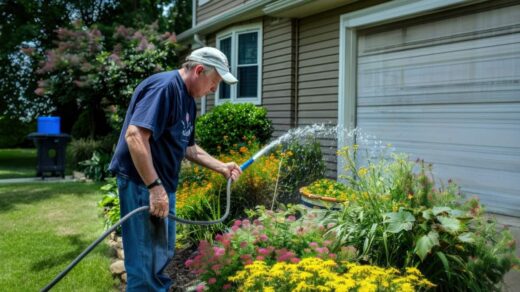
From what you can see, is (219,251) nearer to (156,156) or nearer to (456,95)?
(156,156)

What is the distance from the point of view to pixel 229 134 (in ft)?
27.6

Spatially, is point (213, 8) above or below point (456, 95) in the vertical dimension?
above

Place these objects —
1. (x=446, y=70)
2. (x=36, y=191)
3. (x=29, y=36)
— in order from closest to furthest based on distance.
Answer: (x=446, y=70)
(x=36, y=191)
(x=29, y=36)

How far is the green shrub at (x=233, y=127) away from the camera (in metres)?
8.39

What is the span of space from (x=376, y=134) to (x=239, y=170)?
377cm

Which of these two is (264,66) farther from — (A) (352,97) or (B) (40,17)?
(B) (40,17)

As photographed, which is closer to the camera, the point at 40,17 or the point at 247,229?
the point at 247,229

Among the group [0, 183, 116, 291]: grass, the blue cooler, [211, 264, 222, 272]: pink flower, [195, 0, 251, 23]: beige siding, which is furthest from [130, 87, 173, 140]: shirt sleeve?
the blue cooler

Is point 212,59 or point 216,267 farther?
point 216,267

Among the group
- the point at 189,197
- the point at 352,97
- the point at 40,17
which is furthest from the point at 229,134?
the point at 40,17

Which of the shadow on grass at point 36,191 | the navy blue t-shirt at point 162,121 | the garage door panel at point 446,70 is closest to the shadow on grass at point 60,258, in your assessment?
the navy blue t-shirt at point 162,121

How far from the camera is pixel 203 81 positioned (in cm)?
289

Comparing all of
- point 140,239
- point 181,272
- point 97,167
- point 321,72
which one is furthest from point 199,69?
point 97,167

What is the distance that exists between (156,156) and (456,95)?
3998 mm
